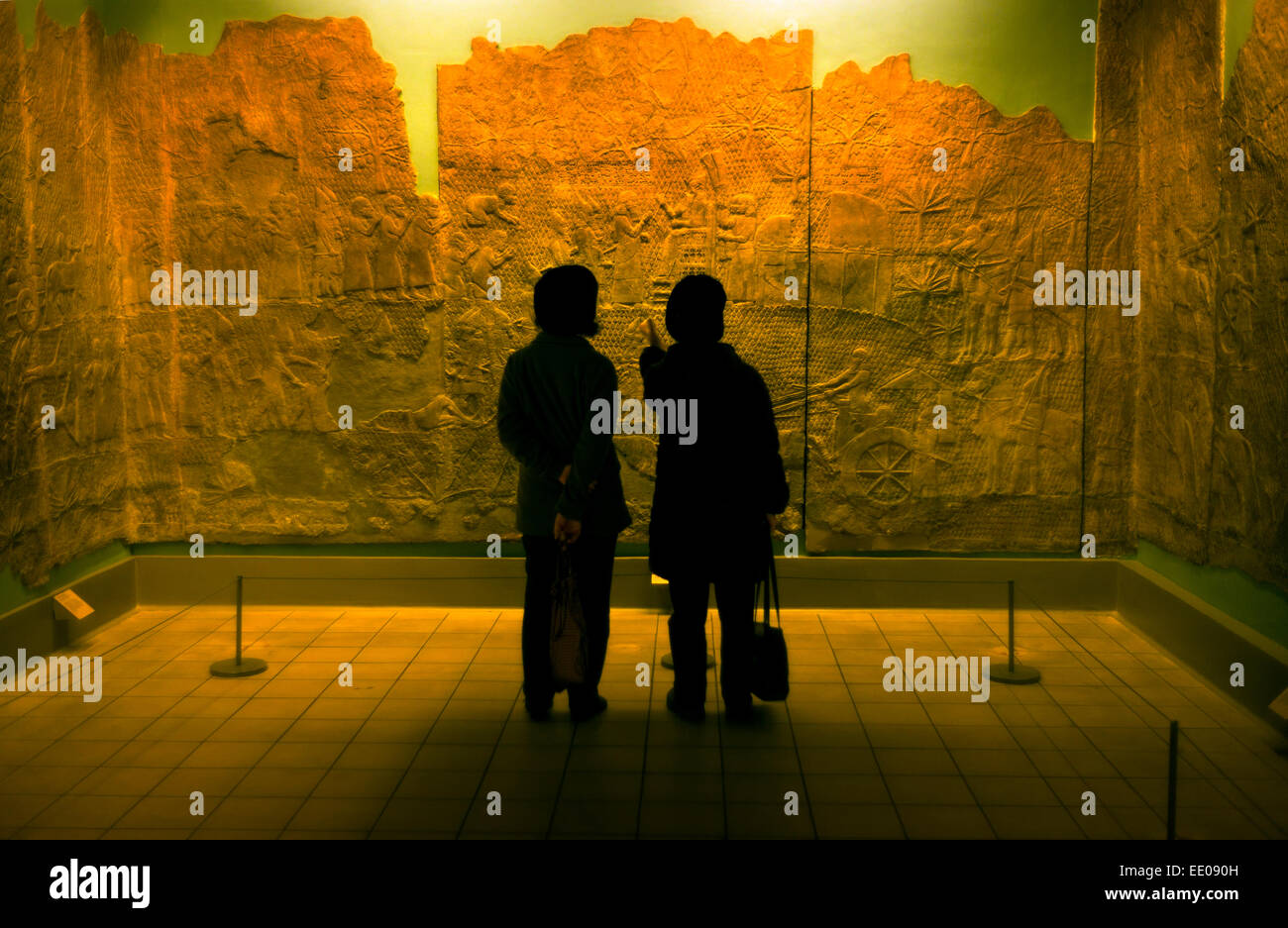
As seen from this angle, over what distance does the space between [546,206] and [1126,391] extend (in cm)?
301

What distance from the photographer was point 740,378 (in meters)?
4.41

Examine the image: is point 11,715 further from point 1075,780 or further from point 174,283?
point 1075,780

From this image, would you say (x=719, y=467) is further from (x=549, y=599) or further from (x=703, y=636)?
(x=549, y=599)

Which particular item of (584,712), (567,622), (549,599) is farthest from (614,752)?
(549,599)

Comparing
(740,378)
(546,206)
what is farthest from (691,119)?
(740,378)

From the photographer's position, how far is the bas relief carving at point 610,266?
6223mm

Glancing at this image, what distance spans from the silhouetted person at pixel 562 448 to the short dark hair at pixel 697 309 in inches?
11.0

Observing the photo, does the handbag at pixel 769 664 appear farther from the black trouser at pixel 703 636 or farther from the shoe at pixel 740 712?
the shoe at pixel 740 712

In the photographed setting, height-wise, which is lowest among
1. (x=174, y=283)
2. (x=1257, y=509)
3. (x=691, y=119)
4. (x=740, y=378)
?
(x=1257, y=509)

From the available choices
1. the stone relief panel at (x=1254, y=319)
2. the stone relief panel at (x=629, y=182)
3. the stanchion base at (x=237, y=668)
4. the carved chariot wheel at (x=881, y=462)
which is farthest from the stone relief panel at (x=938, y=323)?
the stanchion base at (x=237, y=668)

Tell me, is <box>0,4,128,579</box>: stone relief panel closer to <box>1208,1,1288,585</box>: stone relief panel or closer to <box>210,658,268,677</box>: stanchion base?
<box>210,658,268,677</box>: stanchion base

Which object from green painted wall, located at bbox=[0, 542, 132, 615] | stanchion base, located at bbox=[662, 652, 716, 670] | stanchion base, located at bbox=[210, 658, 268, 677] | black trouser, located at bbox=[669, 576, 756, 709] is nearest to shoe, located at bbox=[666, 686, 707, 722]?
black trouser, located at bbox=[669, 576, 756, 709]

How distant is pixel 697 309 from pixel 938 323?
233 cm

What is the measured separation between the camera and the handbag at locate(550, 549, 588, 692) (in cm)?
441
